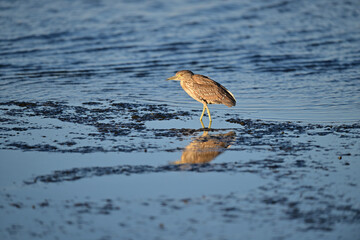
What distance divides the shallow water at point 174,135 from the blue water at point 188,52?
0.21 ft

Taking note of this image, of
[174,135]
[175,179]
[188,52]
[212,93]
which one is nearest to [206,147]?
[174,135]

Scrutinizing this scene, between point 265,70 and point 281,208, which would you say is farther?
point 265,70

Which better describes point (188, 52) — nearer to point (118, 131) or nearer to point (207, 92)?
point (207, 92)

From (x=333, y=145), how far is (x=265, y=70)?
7583 millimetres

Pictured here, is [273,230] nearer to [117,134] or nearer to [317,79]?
[117,134]

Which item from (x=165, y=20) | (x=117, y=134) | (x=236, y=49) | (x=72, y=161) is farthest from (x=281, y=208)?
(x=165, y=20)

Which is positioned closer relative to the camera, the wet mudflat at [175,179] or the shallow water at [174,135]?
the wet mudflat at [175,179]

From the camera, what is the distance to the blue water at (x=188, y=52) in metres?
12.5

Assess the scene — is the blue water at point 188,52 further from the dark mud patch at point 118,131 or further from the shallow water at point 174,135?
the dark mud patch at point 118,131

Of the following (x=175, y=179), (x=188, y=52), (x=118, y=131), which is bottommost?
(x=175, y=179)

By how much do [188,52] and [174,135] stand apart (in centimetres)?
921

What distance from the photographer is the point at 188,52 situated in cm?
1798

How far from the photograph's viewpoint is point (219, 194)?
6484mm

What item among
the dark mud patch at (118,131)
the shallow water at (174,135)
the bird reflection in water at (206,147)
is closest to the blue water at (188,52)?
the shallow water at (174,135)
